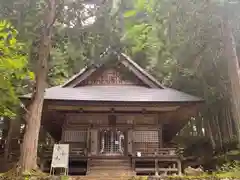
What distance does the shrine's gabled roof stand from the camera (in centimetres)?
1247

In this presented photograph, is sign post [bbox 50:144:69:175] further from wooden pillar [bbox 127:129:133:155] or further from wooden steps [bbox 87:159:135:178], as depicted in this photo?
wooden pillar [bbox 127:129:133:155]

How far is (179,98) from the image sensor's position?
1265 centimetres

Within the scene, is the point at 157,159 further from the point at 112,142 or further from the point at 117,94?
the point at 117,94

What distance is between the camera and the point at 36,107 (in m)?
9.34

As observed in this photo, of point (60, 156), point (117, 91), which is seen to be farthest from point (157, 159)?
point (60, 156)

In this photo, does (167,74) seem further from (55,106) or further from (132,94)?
(55,106)

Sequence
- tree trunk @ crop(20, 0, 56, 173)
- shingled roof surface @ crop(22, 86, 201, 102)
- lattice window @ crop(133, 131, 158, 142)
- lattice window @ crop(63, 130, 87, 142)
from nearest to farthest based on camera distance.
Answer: tree trunk @ crop(20, 0, 56, 173) < shingled roof surface @ crop(22, 86, 201, 102) < lattice window @ crop(63, 130, 87, 142) < lattice window @ crop(133, 131, 158, 142)

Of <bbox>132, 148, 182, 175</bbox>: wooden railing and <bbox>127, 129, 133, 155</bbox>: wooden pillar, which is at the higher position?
<bbox>127, 129, 133, 155</bbox>: wooden pillar

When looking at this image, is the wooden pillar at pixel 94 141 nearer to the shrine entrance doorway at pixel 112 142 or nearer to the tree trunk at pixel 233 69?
the shrine entrance doorway at pixel 112 142

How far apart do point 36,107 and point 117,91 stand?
508 cm

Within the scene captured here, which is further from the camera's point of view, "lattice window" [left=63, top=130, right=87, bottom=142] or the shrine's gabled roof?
"lattice window" [left=63, top=130, right=87, bottom=142]

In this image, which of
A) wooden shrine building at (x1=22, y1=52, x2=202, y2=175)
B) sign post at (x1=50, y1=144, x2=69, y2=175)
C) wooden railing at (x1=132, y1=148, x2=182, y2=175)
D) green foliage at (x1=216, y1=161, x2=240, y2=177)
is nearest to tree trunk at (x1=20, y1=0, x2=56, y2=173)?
sign post at (x1=50, y1=144, x2=69, y2=175)

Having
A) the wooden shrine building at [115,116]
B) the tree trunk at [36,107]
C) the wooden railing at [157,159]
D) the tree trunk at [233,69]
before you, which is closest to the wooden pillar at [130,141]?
the wooden shrine building at [115,116]

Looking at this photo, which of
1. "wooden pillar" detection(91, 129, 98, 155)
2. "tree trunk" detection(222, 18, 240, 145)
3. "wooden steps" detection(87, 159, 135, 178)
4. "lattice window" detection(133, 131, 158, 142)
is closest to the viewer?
"tree trunk" detection(222, 18, 240, 145)
